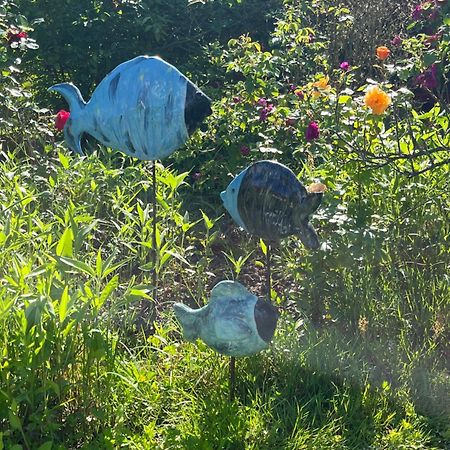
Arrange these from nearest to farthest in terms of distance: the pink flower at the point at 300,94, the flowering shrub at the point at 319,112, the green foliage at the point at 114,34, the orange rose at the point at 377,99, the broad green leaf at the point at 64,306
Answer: the broad green leaf at the point at 64,306 < the orange rose at the point at 377,99 < the flowering shrub at the point at 319,112 < the pink flower at the point at 300,94 < the green foliage at the point at 114,34

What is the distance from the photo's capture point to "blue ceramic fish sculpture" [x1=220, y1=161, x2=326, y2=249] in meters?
2.65

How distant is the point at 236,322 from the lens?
2359mm

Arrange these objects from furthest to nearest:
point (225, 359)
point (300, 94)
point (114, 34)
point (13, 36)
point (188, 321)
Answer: point (114, 34), point (13, 36), point (300, 94), point (225, 359), point (188, 321)

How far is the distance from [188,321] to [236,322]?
0.21 metres

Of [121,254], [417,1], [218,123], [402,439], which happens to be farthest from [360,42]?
[402,439]

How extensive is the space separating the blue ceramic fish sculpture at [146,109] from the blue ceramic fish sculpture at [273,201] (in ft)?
1.47

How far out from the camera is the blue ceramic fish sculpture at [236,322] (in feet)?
7.74

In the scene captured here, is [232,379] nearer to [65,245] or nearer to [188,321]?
[188,321]

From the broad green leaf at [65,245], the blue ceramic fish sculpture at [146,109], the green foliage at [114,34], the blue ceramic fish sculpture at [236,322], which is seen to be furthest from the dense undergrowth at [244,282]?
the green foliage at [114,34]

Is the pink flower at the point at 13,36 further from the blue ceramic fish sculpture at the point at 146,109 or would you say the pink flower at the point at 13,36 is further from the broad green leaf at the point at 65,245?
the broad green leaf at the point at 65,245

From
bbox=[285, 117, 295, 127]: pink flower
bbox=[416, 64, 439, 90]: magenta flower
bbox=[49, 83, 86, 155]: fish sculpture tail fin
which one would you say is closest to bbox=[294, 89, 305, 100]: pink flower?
bbox=[285, 117, 295, 127]: pink flower

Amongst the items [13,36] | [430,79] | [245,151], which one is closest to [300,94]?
[245,151]

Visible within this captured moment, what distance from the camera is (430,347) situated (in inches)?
117

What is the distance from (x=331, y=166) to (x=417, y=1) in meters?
3.03
